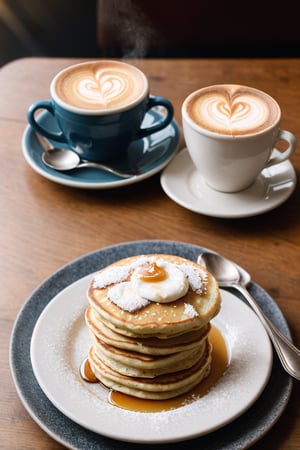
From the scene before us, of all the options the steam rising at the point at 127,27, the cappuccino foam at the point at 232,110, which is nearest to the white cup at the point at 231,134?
the cappuccino foam at the point at 232,110

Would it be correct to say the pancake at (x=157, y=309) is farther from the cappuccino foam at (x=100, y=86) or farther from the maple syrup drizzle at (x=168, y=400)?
the cappuccino foam at (x=100, y=86)

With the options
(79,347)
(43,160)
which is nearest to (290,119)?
(43,160)

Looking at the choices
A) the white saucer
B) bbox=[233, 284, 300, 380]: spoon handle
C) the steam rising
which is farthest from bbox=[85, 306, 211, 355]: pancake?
the steam rising

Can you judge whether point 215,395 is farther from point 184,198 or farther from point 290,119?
point 290,119

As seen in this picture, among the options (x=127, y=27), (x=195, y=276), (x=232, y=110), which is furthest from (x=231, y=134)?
(x=127, y=27)

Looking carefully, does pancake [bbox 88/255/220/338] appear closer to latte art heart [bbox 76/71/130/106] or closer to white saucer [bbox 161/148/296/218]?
white saucer [bbox 161/148/296/218]

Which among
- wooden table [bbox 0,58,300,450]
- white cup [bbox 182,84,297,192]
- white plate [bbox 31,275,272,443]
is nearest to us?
white plate [bbox 31,275,272,443]

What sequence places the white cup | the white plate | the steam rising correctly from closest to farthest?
the white plate < the white cup < the steam rising
